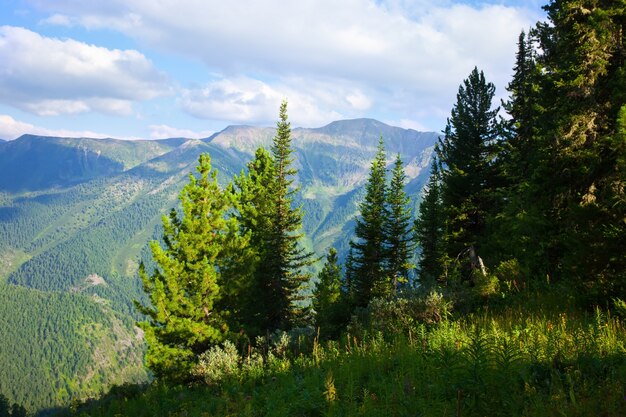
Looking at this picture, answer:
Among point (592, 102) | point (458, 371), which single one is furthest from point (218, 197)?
point (458, 371)

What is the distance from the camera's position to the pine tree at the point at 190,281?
20.0m

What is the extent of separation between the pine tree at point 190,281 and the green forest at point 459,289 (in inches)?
3.7

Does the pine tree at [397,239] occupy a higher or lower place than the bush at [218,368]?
higher

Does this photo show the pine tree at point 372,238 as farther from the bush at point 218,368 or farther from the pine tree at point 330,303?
the bush at point 218,368

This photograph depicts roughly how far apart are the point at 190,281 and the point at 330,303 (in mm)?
10786

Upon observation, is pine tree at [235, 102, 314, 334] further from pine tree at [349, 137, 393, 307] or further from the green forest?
pine tree at [349, 137, 393, 307]

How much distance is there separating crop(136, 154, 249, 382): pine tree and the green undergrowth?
11804 mm

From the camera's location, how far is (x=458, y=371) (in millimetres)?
5102

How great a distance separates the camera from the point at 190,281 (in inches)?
829

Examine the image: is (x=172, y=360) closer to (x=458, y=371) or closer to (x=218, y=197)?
(x=218, y=197)

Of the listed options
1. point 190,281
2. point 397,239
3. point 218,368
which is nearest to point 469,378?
point 218,368

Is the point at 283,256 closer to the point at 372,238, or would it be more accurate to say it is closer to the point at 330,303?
the point at 330,303

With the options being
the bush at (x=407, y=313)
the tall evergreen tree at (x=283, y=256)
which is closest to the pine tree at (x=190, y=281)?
the tall evergreen tree at (x=283, y=256)

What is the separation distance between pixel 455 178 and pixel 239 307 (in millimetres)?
16115
